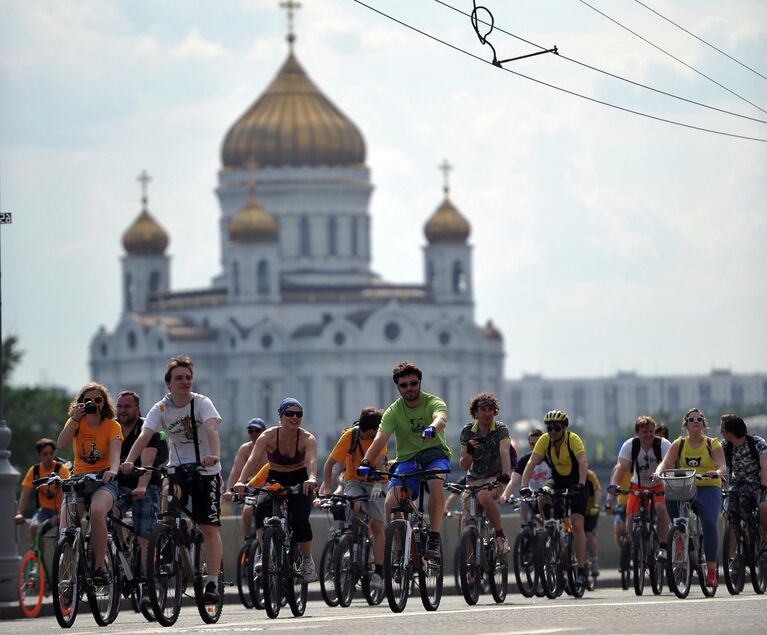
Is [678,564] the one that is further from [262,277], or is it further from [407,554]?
[262,277]

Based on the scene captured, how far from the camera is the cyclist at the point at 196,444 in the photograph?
54.6 feet

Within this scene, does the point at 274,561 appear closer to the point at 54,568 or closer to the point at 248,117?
the point at 54,568

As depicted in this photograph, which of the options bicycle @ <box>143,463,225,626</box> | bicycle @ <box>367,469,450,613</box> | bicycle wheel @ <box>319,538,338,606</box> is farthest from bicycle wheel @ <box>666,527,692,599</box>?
bicycle @ <box>143,463,225,626</box>

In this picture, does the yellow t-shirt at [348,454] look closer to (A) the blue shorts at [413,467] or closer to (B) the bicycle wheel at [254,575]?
(B) the bicycle wheel at [254,575]

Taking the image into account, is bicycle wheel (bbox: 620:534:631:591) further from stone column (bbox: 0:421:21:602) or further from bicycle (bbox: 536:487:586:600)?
stone column (bbox: 0:421:21:602)

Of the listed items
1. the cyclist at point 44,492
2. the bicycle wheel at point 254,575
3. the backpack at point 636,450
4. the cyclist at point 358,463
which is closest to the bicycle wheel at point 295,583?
the bicycle wheel at point 254,575

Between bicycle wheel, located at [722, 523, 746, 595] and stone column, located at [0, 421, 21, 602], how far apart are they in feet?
16.3

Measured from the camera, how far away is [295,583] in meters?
17.3

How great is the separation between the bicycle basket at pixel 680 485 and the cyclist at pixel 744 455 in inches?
23.4

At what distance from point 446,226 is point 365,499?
123m

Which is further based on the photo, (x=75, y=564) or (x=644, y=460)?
(x=644, y=460)

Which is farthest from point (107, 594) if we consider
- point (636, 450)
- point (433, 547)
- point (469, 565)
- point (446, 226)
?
point (446, 226)

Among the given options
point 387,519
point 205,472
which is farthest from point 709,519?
point 205,472

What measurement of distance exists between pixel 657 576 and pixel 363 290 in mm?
121112
